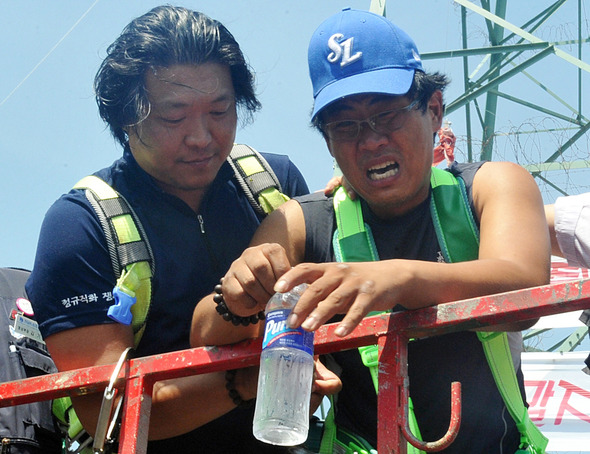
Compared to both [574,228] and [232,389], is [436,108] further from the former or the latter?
[232,389]

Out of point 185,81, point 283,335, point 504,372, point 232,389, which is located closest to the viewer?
point 283,335

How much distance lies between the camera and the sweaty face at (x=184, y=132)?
2.99 m

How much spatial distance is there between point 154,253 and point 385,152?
0.86 meters

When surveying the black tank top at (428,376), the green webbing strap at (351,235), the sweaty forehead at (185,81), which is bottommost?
the black tank top at (428,376)

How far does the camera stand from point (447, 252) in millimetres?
→ 2562

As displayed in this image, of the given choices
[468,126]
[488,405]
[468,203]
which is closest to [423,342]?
[488,405]

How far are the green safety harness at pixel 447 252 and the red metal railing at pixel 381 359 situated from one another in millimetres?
416

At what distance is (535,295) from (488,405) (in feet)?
2.61

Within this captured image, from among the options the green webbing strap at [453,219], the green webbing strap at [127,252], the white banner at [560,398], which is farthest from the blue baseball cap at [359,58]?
the white banner at [560,398]

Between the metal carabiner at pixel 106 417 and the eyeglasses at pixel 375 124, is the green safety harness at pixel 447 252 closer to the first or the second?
the eyeglasses at pixel 375 124

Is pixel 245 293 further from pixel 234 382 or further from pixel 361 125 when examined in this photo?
pixel 361 125

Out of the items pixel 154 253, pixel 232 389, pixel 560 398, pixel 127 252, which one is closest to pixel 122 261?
pixel 127 252

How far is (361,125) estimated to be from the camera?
2.70m

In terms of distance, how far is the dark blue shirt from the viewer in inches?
105
